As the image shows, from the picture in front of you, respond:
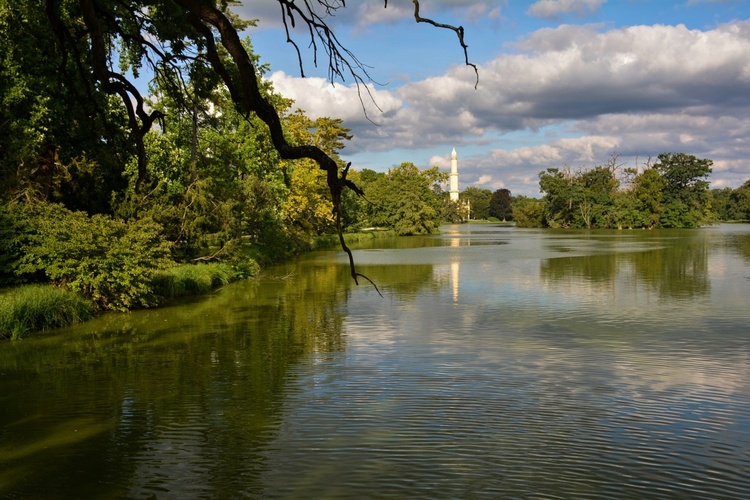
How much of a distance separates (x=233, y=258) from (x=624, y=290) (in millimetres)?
13664

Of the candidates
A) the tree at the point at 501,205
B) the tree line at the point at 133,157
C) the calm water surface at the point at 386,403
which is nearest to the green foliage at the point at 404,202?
the tree line at the point at 133,157

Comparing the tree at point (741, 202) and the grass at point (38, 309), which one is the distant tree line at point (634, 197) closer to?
Answer: the tree at point (741, 202)

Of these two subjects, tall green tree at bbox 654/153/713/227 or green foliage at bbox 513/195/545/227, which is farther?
green foliage at bbox 513/195/545/227

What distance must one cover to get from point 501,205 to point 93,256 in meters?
150

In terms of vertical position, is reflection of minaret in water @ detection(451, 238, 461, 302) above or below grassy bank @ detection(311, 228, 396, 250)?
below

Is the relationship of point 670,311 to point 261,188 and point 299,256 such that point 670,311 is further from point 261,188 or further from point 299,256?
point 299,256

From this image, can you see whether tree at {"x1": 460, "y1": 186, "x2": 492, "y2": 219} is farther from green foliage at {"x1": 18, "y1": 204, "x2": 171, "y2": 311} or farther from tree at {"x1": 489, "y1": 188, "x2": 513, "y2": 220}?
green foliage at {"x1": 18, "y1": 204, "x2": 171, "y2": 311}

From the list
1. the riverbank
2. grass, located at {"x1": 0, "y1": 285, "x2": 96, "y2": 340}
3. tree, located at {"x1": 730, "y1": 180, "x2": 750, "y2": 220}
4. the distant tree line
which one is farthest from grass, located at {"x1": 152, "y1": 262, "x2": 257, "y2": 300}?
tree, located at {"x1": 730, "y1": 180, "x2": 750, "y2": 220}

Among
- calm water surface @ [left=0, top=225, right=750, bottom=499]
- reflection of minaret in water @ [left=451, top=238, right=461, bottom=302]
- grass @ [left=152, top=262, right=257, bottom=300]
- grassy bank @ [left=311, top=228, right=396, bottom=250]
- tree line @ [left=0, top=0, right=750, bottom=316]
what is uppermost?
tree line @ [left=0, top=0, right=750, bottom=316]

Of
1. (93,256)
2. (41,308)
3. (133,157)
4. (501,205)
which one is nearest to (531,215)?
(501,205)

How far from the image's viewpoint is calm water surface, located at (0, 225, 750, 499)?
6172 millimetres

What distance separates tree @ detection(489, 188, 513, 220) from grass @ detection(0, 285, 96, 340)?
148m

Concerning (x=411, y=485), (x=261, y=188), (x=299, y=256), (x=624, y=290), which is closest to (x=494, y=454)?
(x=411, y=485)

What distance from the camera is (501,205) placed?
160m
